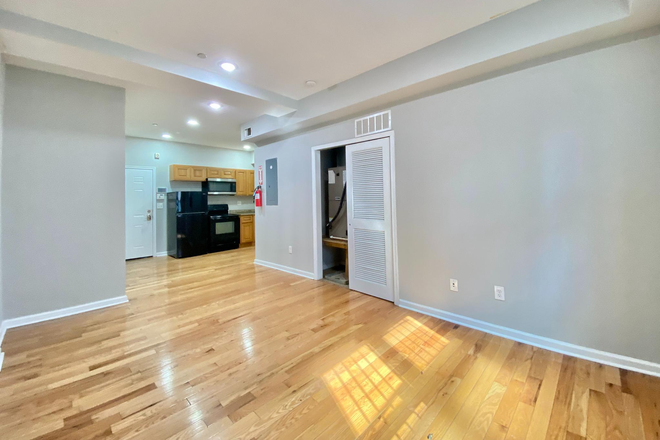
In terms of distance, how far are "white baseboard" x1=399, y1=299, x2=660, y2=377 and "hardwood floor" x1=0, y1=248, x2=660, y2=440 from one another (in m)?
0.07

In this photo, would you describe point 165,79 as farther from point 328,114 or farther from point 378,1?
point 378,1

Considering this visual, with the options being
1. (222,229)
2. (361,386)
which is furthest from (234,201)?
(361,386)

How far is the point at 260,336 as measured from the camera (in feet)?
8.09

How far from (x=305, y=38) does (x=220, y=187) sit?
212 inches

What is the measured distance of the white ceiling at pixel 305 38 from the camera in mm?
1885

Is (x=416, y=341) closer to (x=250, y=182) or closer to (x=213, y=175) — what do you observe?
(x=213, y=175)

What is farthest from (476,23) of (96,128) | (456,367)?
(96,128)

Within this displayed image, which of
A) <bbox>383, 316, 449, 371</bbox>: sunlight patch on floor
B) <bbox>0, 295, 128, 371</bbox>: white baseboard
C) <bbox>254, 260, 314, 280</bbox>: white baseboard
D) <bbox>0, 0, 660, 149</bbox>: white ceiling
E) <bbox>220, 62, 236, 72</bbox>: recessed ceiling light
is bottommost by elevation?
<bbox>383, 316, 449, 371</bbox>: sunlight patch on floor

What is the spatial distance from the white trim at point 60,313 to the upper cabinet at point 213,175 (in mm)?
3710

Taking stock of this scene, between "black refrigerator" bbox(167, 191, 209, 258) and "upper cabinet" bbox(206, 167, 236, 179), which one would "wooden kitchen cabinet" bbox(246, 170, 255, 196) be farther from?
"black refrigerator" bbox(167, 191, 209, 258)

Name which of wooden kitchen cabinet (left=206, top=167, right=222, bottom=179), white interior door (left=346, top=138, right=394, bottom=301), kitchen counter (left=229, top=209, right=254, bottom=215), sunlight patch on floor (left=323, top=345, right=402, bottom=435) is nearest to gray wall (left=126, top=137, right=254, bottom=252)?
kitchen counter (left=229, top=209, right=254, bottom=215)

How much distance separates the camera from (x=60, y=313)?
2.91 m

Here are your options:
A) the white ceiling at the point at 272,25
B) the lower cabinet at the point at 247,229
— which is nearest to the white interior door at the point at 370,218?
the white ceiling at the point at 272,25

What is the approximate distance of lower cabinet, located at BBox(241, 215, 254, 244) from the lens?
23.5ft
